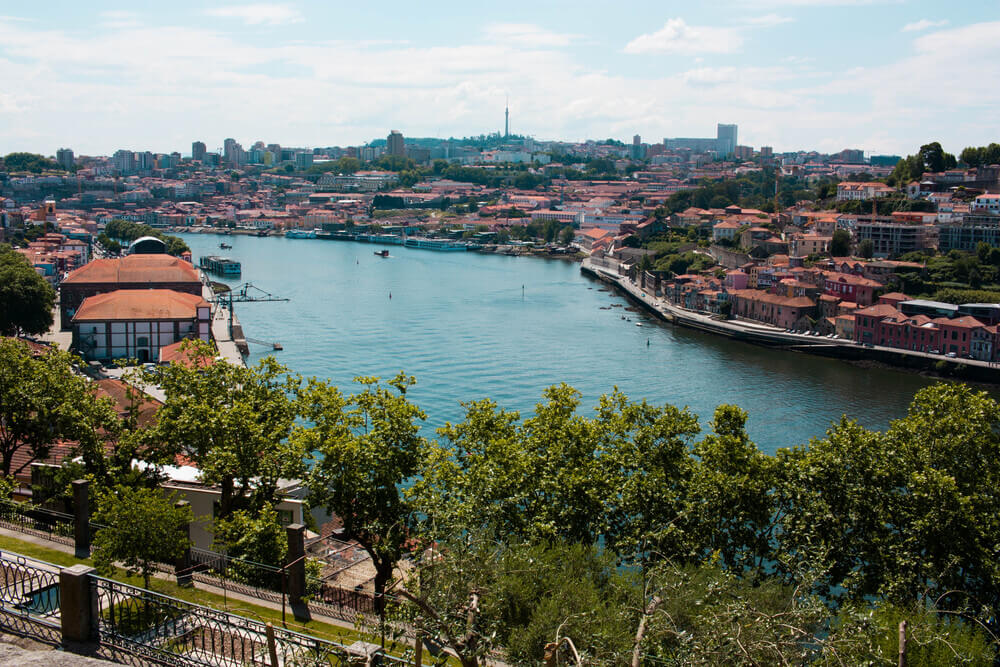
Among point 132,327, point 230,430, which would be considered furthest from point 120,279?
point 230,430

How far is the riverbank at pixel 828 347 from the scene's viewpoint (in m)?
19.5

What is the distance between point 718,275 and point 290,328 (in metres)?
15.8

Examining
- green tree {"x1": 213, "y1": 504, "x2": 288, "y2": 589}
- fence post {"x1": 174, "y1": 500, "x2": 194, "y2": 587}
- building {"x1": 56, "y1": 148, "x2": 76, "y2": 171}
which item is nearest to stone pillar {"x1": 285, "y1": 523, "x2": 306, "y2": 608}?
green tree {"x1": 213, "y1": 504, "x2": 288, "y2": 589}

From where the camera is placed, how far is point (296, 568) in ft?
16.1

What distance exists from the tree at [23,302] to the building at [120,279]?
1.72 meters

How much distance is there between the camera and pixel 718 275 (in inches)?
1234

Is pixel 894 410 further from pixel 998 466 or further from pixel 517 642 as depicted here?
pixel 517 642

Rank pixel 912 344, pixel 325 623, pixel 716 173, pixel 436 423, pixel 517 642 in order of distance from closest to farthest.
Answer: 1. pixel 517 642
2. pixel 325 623
3. pixel 436 423
4. pixel 912 344
5. pixel 716 173

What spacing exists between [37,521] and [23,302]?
14.2 metres

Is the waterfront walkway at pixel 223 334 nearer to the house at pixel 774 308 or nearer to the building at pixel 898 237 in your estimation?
the house at pixel 774 308

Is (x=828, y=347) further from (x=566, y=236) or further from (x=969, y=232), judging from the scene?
(x=566, y=236)

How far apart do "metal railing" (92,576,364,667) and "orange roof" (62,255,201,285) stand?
19.3 metres

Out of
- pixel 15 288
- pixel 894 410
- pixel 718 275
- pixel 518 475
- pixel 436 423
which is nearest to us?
pixel 518 475

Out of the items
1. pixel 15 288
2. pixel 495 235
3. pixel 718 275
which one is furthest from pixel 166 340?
pixel 495 235
